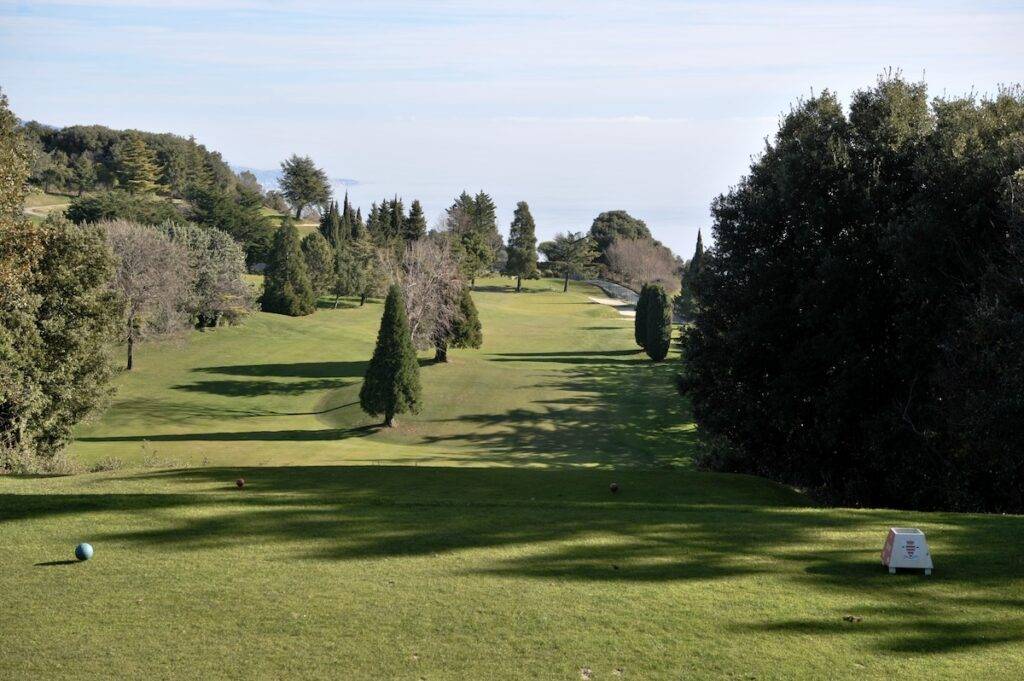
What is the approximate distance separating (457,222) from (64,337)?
305ft

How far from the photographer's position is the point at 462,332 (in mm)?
57688

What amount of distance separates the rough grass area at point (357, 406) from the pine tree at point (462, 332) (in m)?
1.19

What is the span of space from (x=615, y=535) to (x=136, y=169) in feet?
374

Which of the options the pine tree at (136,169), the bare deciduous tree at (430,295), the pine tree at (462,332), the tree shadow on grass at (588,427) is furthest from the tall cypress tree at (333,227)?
the tree shadow on grass at (588,427)

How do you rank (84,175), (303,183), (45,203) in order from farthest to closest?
(303,183) → (84,175) → (45,203)

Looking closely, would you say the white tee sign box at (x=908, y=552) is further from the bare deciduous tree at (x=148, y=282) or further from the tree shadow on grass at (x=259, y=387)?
the bare deciduous tree at (x=148, y=282)

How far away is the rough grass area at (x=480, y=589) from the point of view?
7.96m

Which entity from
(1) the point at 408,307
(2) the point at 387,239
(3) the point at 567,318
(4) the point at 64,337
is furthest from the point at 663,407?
(2) the point at 387,239

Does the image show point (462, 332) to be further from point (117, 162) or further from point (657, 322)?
point (117, 162)

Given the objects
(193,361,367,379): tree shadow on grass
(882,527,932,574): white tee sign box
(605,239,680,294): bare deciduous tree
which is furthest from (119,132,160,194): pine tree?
(882,527,932,574): white tee sign box

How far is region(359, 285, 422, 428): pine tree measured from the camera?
42.7 m

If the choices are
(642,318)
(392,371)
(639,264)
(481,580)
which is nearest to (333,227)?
(642,318)

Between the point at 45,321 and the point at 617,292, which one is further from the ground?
the point at 617,292

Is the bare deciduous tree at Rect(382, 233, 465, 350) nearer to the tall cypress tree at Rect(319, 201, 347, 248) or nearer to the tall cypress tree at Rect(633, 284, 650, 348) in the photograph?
the tall cypress tree at Rect(633, 284, 650, 348)
